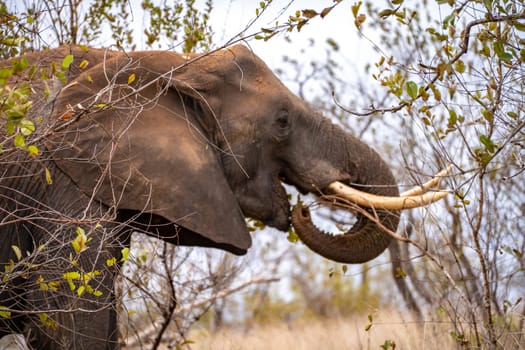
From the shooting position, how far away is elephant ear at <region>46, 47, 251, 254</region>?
538 centimetres

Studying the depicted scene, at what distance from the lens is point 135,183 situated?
17.8 feet

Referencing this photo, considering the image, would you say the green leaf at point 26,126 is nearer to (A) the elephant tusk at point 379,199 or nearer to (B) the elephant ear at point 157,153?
(B) the elephant ear at point 157,153

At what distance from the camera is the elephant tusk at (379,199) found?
19.3 ft

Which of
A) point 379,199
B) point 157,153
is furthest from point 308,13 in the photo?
point 379,199

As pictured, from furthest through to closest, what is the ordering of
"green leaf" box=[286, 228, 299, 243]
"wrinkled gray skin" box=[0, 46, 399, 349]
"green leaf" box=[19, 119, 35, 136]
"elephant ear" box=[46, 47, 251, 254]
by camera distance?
"green leaf" box=[286, 228, 299, 243] < "elephant ear" box=[46, 47, 251, 254] < "wrinkled gray skin" box=[0, 46, 399, 349] < "green leaf" box=[19, 119, 35, 136]

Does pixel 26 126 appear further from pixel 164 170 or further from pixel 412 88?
pixel 164 170

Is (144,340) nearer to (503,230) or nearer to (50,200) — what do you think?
(50,200)

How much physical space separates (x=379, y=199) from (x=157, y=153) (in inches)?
57.8

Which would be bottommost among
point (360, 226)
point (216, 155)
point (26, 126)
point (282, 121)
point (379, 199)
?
point (26, 126)

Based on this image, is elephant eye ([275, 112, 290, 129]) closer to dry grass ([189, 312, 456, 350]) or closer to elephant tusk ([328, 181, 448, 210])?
elephant tusk ([328, 181, 448, 210])

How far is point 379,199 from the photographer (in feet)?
19.7

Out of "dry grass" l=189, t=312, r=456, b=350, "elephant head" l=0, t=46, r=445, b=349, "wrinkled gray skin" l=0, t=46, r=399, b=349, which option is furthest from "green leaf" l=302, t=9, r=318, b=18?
"dry grass" l=189, t=312, r=456, b=350

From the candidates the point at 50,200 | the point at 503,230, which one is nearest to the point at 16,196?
the point at 50,200

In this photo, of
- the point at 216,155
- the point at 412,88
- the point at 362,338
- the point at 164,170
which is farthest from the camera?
the point at 362,338
